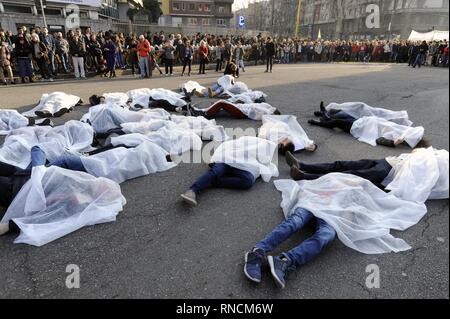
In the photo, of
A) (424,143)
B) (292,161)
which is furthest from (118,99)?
(424,143)

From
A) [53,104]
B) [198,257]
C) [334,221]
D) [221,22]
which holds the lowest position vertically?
[198,257]

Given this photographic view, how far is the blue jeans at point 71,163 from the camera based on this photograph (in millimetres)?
3680

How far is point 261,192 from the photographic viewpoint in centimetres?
378

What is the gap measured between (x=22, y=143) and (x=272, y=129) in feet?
12.2

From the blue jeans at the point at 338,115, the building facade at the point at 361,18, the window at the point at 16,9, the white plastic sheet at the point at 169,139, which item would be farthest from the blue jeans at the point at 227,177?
the building facade at the point at 361,18

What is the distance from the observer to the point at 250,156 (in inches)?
158

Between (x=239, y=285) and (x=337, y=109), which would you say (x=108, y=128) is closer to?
(x=239, y=285)

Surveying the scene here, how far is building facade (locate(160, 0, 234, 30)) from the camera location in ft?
195

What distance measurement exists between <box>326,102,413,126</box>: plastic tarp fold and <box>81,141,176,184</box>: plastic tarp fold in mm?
4384

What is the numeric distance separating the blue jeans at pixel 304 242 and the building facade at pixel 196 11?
62135 mm

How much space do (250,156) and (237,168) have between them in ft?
0.93

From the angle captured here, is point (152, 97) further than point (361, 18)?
No

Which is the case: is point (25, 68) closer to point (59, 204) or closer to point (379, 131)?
point (59, 204)
